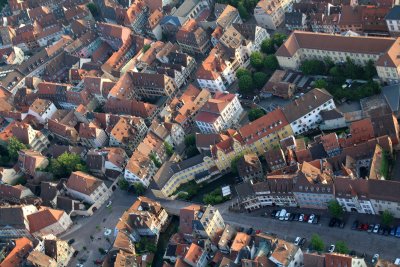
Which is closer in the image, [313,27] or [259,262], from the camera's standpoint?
[259,262]

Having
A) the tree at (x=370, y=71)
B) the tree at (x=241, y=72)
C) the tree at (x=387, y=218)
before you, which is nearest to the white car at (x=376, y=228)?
the tree at (x=387, y=218)

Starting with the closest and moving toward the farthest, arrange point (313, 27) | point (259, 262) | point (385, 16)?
point (259, 262)
point (385, 16)
point (313, 27)

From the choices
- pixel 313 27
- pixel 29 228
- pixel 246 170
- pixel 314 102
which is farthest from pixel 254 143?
pixel 29 228

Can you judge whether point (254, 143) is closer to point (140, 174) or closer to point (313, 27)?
point (140, 174)

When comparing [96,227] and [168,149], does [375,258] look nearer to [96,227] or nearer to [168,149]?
A: [168,149]

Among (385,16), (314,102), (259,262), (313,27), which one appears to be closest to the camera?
(259,262)

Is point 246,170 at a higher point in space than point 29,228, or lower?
higher
